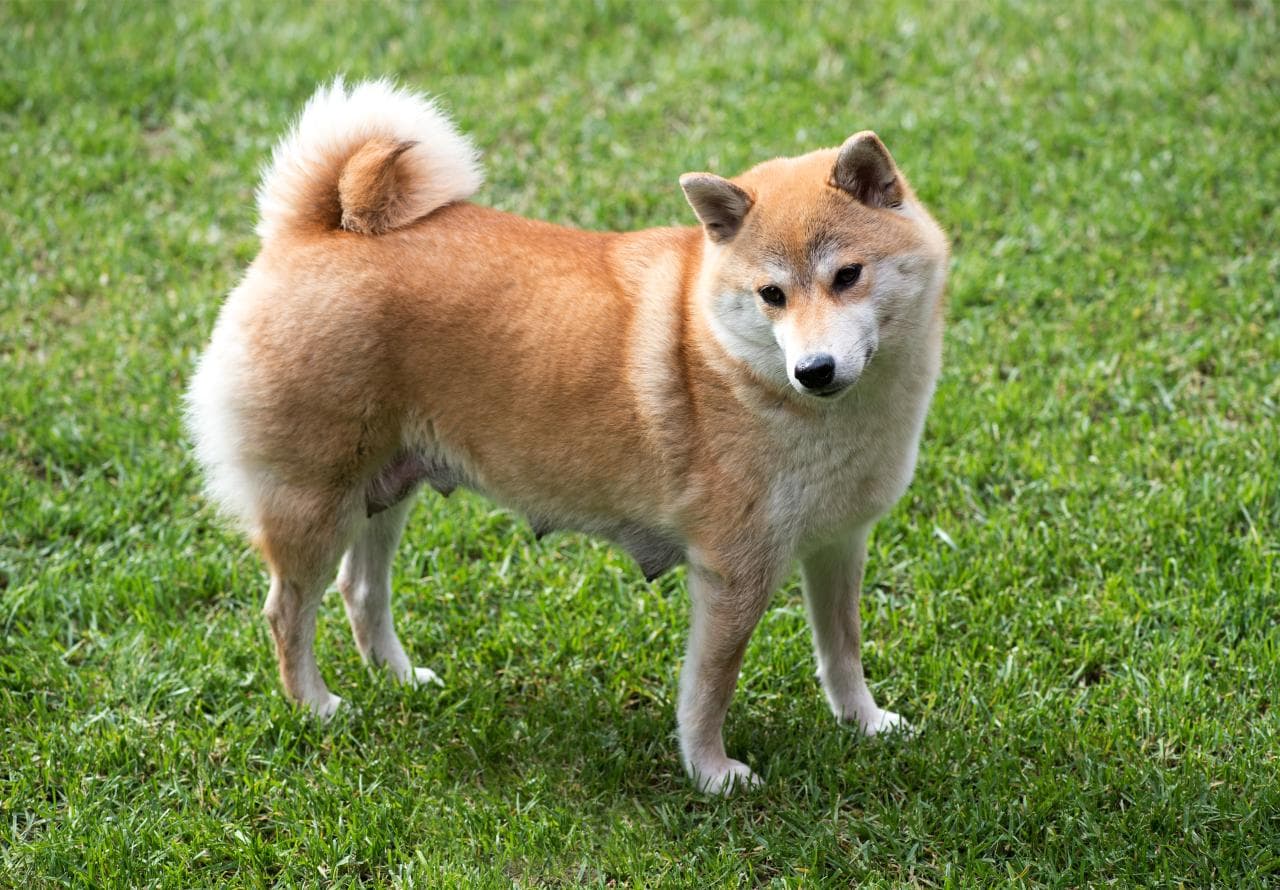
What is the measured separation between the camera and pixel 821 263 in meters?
3.16

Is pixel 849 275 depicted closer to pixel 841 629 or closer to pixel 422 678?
pixel 841 629

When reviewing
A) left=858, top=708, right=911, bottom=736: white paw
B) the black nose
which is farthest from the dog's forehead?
left=858, top=708, right=911, bottom=736: white paw


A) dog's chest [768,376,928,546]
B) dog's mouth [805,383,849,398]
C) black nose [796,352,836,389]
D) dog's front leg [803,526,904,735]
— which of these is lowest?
dog's front leg [803,526,904,735]

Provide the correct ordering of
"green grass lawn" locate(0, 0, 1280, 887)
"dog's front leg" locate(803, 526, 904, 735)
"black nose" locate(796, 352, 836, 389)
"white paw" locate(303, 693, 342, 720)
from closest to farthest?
"black nose" locate(796, 352, 836, 389) < "green grass lawn" locate(0, 0, 1280, 887) < "dog's front leg" locate(803, 526, 904, 735) < "white paw" locate(303, 693, 342, 720)

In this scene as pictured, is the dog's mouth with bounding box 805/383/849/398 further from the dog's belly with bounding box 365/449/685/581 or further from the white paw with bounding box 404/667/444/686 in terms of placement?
the white paw with bounding box 404/667/444/686

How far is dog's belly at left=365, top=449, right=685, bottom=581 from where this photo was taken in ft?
12.0

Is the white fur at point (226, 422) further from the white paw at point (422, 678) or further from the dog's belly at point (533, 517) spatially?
the white paw at point (422, 678)

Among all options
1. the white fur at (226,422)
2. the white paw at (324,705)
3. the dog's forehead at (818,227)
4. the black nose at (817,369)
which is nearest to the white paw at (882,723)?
the black nose at (817,369)

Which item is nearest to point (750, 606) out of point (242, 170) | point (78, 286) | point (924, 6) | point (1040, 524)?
point (1040, 524)

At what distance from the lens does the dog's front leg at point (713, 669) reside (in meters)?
3.52

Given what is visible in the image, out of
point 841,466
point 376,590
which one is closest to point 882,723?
point 841,466

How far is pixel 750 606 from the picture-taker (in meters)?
3.52

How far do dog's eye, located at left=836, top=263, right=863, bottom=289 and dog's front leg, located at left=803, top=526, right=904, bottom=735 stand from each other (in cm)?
84

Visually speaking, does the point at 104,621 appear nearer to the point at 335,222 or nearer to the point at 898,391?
the point at 335,222
